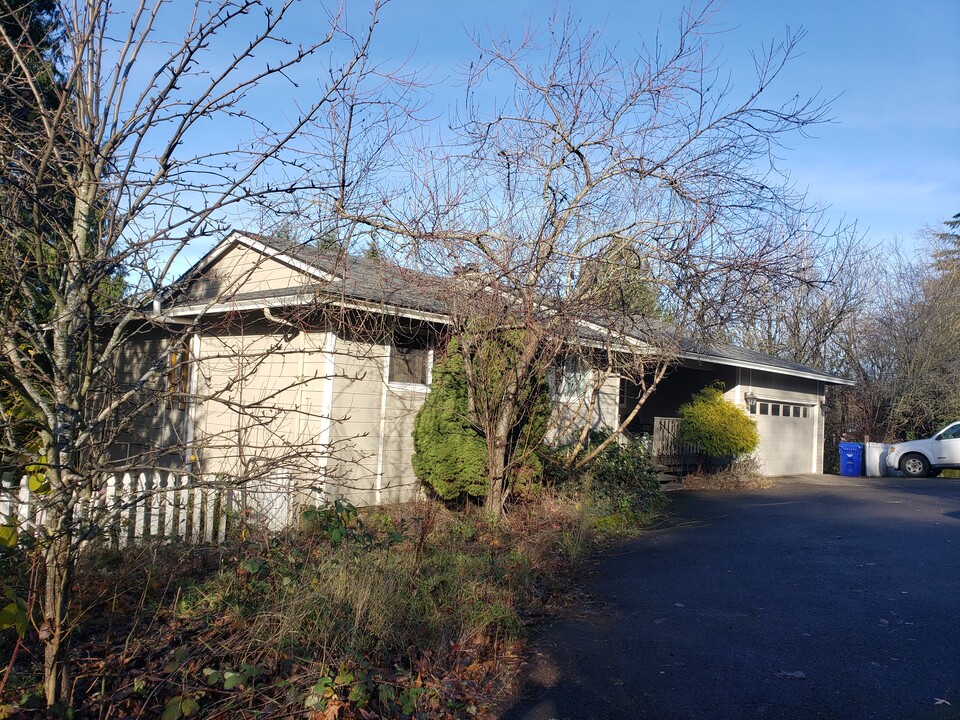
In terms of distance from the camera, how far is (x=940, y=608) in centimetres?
708

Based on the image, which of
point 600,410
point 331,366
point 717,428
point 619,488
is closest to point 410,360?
point 331,366

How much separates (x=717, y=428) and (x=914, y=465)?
8939mm

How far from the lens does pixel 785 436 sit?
69.3 feet

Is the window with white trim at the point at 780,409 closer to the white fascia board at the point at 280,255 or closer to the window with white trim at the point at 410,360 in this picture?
the window with white trim at the point at 410,360

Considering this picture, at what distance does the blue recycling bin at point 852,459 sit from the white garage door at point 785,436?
1.04 meters

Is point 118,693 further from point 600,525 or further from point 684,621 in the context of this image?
point 600,525

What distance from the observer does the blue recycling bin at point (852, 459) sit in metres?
22.6

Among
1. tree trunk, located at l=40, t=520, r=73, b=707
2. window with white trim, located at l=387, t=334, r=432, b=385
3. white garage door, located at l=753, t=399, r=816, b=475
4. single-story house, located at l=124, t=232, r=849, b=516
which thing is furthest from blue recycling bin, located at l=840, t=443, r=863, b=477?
tree trunk, located at l=40, t=520, r=73, b=707

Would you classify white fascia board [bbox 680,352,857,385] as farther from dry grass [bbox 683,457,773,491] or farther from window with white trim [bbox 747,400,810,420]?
dry grass [bbox 683,457,773,491]

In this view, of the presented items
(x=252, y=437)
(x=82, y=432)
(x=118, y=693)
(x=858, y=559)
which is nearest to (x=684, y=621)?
(x=858, y=559)

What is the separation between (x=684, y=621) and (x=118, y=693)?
4453mm

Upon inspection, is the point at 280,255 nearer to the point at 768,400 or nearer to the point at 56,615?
the point at 56,615

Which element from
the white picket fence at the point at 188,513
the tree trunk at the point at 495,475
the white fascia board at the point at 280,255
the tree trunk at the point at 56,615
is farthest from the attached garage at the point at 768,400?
the tree trunk at the point at 56,615

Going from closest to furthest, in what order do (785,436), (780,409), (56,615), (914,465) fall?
(56,615) < (780,409) < (785,436) < (914,465)
